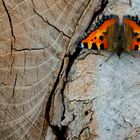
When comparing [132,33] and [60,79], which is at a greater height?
[132,33]

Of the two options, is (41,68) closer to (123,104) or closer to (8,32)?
(8,32)

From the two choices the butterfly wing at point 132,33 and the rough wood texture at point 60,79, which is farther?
the butterfly wing at point 132,33

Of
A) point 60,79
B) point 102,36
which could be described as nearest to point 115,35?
point 102,36

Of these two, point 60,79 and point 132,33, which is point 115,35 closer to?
point 132,33

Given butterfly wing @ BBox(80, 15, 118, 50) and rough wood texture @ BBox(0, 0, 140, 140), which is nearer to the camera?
rough wood texture @ BBox(0, 0, 140, 140)

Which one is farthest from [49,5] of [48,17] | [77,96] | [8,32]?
[77,96]

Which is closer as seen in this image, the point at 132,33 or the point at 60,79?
the point at 60,79
